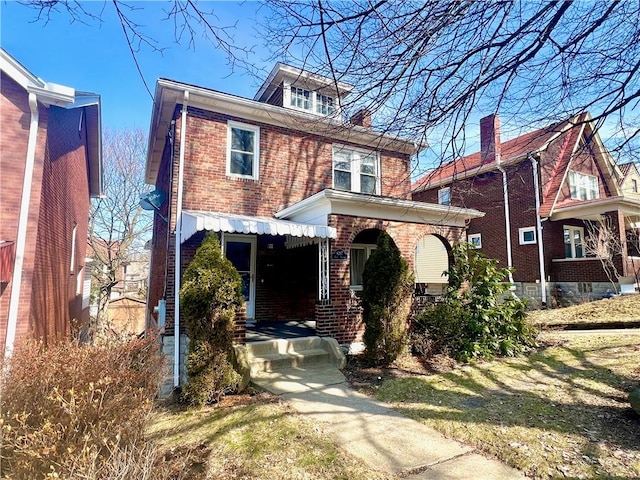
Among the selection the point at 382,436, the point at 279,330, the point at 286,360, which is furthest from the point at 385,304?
the point at 279,330

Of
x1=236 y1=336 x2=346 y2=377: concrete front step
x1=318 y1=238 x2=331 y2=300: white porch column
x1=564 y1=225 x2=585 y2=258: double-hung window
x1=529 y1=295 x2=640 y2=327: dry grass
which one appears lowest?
x1=236 y1=336 x2=346 y2=377: concrete front step

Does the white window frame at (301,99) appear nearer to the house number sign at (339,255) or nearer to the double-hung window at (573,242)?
the house number sign at (339,255)

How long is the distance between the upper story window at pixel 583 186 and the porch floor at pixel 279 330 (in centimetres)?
1653

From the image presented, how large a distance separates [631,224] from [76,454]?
23651mm

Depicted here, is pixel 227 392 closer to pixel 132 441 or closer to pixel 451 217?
pixel 132 441

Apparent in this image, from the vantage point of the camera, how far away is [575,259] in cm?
1681

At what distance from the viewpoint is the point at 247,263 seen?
37.5 feet

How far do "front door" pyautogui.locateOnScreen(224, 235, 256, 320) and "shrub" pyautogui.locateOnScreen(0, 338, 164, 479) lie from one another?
7057 mm

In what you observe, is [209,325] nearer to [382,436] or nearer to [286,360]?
[286,360]

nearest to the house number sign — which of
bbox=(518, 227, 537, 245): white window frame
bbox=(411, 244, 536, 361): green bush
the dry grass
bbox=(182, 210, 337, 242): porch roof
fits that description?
bbox=(182, 210, 337, 242): porch roof

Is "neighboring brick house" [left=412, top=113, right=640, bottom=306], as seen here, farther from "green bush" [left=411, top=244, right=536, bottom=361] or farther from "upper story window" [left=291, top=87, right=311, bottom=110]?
"green bush" [left=411, top=244, right=536, bottom=361]

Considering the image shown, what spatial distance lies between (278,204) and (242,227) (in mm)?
3134

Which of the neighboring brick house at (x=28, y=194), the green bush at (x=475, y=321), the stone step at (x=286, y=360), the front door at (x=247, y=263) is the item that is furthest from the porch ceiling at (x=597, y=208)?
the neighboring brick house at (x=28, y=194)

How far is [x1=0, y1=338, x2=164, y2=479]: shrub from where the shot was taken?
9.68 ft
